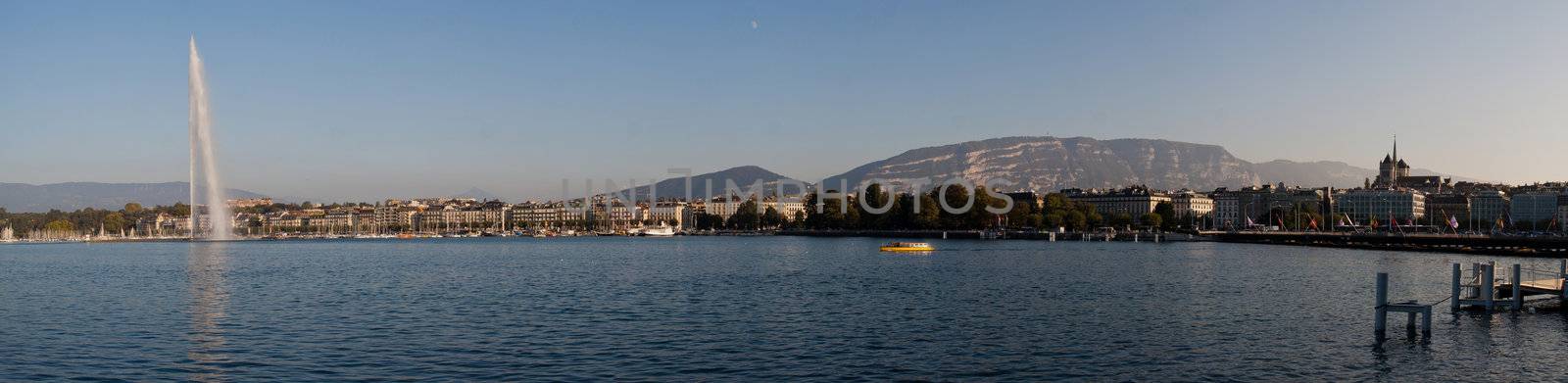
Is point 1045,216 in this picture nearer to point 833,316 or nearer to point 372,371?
point 833,316

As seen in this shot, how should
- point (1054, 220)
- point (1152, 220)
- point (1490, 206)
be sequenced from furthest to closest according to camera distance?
point (1490, 206) → point (1152, 220) → point (1054, 220)

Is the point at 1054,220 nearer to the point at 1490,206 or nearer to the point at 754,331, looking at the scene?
the point at 1490,206

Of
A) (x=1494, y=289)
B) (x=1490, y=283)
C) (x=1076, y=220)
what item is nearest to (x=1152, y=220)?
(x=1076, y=220)

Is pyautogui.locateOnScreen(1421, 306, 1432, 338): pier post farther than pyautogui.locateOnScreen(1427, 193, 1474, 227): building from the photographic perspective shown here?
No

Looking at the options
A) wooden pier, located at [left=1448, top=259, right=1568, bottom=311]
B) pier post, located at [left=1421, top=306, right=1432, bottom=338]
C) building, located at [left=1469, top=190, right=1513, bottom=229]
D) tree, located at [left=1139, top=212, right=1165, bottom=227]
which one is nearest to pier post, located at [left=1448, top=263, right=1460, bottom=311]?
wooden pier, located at [left=1448, top=259, right=1568, bottom=311]

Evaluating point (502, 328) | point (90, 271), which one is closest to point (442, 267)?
point (90, 271)

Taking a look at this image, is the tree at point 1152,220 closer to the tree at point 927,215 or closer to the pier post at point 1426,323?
the tree at point 927,215

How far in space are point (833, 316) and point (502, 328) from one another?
8.60m

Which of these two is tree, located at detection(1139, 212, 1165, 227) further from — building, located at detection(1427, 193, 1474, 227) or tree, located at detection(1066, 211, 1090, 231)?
building, located at detection(1427, 193, 1474, 227)

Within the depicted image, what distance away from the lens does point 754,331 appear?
26.6m

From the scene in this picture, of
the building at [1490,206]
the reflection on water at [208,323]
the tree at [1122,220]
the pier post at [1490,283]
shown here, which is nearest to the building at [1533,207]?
the building at [1490,206]

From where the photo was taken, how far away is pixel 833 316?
1182 inches

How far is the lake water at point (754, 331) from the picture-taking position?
815 inches

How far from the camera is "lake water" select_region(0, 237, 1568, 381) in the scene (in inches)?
815
